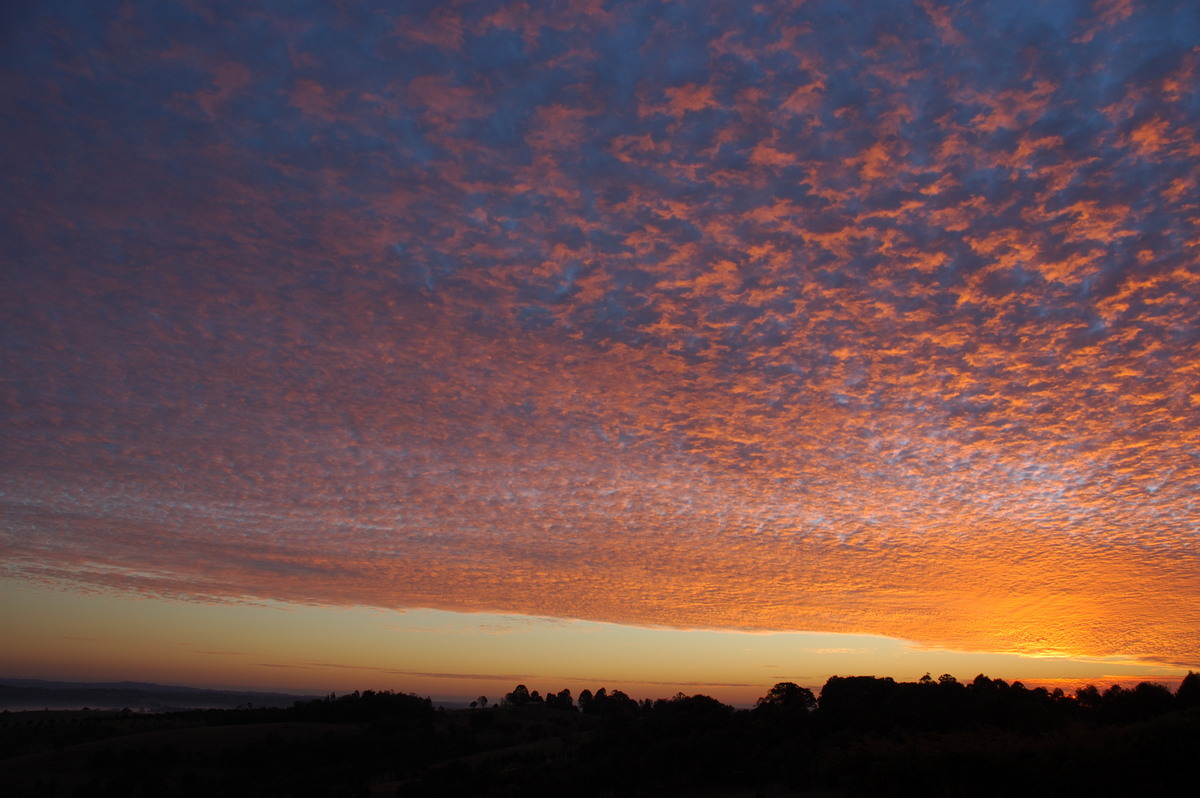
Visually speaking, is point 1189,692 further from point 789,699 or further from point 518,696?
point 518,696

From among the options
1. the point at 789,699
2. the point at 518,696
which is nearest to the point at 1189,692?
the point at 789,699

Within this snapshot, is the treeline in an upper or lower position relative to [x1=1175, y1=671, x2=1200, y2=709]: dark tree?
lower

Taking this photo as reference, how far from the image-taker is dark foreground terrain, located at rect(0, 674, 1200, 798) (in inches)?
917

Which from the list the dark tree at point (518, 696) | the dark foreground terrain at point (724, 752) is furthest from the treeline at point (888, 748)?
the dark tree at point (518, 696)

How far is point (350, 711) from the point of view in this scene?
74688mm


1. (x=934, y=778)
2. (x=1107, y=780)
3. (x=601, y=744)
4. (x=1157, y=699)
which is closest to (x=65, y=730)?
(x=601, y=744)

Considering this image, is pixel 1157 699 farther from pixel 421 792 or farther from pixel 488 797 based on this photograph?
pixel 421 792

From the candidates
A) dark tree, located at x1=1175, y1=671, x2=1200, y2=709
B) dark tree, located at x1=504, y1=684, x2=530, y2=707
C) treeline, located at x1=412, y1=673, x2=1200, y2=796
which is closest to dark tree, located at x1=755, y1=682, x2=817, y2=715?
treeline, located at x1=412, y1=673, x2=1200, y2=796

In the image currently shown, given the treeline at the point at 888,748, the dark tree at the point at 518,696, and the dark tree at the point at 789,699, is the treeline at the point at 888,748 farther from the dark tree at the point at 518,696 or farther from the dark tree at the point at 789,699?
the dark tree at the point at 518,696

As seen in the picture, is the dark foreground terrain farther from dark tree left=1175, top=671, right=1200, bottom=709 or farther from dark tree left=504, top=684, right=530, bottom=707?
dark tree left=504, top=684, right=530, bottom=707

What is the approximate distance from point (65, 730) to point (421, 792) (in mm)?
52014

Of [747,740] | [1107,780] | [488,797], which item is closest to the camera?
[1107,780]

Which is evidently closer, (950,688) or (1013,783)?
(1013,783)

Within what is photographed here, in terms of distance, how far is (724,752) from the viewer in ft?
119
